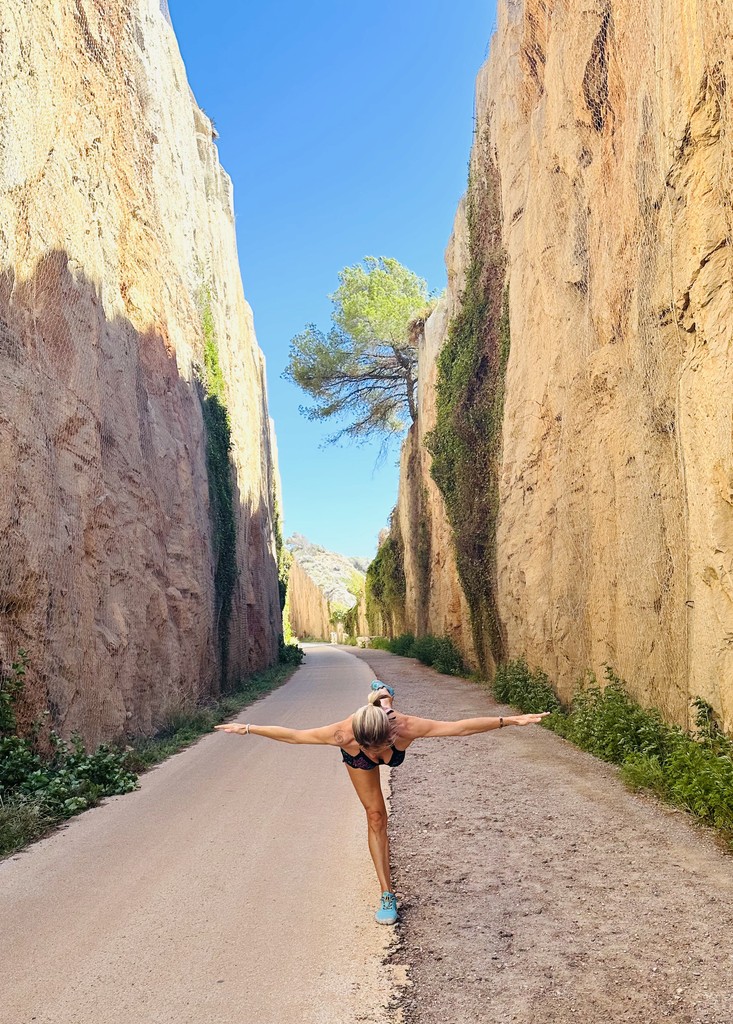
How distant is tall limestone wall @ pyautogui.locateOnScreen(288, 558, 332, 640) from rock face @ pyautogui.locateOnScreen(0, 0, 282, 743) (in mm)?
54136

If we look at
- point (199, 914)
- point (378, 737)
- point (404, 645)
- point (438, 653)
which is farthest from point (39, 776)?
point (404, 645)

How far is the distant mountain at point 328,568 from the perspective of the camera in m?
98.7

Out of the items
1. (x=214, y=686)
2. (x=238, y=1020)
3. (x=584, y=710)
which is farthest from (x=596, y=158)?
(x=214, y=686)

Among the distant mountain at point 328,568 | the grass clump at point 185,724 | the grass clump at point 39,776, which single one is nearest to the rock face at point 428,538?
the grass clump at point 185,724

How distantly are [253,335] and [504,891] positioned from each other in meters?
31.1

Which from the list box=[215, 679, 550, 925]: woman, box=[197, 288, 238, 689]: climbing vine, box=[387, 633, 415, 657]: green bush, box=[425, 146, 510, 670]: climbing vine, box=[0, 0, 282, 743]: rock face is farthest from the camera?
box=[387, 633, 415, 657]: green bush

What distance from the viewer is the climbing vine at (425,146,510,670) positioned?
17.3 metres

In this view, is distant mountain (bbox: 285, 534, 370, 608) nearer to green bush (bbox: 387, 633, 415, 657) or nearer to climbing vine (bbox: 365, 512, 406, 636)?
climbing vine (bbox: 365, 512, 406, 636)

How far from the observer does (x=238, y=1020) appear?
335 centimetres

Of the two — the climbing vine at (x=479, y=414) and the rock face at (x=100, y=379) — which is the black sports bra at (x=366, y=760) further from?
the climbing vine at (x=479, y=414)

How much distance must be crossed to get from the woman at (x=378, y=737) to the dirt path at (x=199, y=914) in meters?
0.39

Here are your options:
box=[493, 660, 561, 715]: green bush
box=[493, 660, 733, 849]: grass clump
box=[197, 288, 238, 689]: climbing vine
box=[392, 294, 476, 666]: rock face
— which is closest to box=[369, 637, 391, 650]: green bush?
box=[392, 294, 476, 666]: rock face

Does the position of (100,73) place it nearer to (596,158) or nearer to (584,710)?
(596,158)

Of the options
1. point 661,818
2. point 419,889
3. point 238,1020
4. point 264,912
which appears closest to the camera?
point 238,1020
